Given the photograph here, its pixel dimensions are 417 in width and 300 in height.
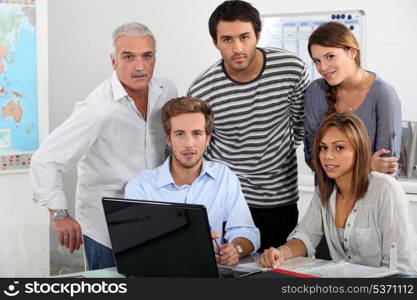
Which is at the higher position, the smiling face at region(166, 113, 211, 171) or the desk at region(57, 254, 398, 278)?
the smiling face at region(166, 113, 211, 171)

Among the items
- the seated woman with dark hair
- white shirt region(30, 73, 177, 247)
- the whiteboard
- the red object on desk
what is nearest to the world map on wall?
white shirt region(30, 73, 177, 247)

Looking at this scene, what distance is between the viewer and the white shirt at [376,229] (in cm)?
218

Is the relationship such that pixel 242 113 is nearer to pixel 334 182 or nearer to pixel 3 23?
pixel 334 182

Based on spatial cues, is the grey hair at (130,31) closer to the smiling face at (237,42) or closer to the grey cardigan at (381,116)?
the smiling face at (237,42)

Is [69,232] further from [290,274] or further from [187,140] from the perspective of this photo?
[290,274]

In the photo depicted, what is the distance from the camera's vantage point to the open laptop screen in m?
1.77

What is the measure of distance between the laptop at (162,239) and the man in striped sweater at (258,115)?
74 cm

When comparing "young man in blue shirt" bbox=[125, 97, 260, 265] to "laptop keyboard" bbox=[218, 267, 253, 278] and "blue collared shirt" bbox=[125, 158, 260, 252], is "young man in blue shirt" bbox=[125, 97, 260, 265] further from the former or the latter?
"laptop keyboard" bbox=[218, 267, 253, 278]

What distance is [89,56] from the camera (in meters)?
4.96

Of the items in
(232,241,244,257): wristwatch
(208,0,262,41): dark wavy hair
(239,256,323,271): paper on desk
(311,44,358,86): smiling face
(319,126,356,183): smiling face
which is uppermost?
(208,0,262,41): dark wavy hair

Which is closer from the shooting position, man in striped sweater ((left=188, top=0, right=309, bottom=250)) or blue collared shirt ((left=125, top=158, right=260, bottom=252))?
blue collared shirt ((left=125, top=158, right=260, bottom=252))

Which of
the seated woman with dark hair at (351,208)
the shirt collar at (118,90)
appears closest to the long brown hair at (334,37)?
the seated woman with dark hair at (351,208)

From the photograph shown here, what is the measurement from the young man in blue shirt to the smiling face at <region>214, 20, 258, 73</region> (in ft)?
0.76

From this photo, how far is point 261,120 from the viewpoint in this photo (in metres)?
2.66
